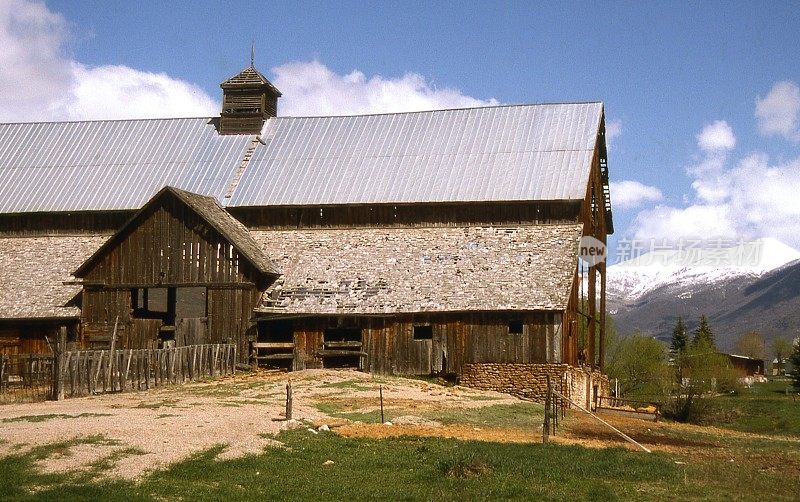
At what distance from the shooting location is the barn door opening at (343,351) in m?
40.2

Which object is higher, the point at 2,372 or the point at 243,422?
the point at 2,372

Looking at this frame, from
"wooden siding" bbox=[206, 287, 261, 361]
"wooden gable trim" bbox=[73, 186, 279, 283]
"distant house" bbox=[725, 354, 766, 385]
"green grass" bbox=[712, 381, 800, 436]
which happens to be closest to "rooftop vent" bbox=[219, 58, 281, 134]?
"wooden gable trim" bbox=[73, 186, 279, 283]

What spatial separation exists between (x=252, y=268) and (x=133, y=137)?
15885 millimetres

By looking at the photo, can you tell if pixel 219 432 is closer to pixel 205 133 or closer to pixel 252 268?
pixel 252 268

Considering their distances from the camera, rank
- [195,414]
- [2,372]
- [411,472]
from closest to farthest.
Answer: [411,472] < [195,414] < [2,372]

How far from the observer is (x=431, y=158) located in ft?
157

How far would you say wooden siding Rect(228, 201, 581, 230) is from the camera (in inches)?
1735

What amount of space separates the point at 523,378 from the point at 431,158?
44.6 feet

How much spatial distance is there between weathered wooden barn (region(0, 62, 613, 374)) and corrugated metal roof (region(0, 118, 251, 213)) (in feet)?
0.35

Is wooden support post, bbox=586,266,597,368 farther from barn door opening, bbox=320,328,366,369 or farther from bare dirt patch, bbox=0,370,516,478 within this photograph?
barn door opening, bbox=320,328,366,369

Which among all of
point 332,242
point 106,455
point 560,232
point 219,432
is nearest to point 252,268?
point 332,242

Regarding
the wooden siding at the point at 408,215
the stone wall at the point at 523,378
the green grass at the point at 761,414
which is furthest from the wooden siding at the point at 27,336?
the green grass at the point at 761,414

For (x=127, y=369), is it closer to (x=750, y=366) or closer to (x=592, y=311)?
(x=592, y=311)

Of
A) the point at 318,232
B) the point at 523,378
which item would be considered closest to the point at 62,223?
the point at 318,232
